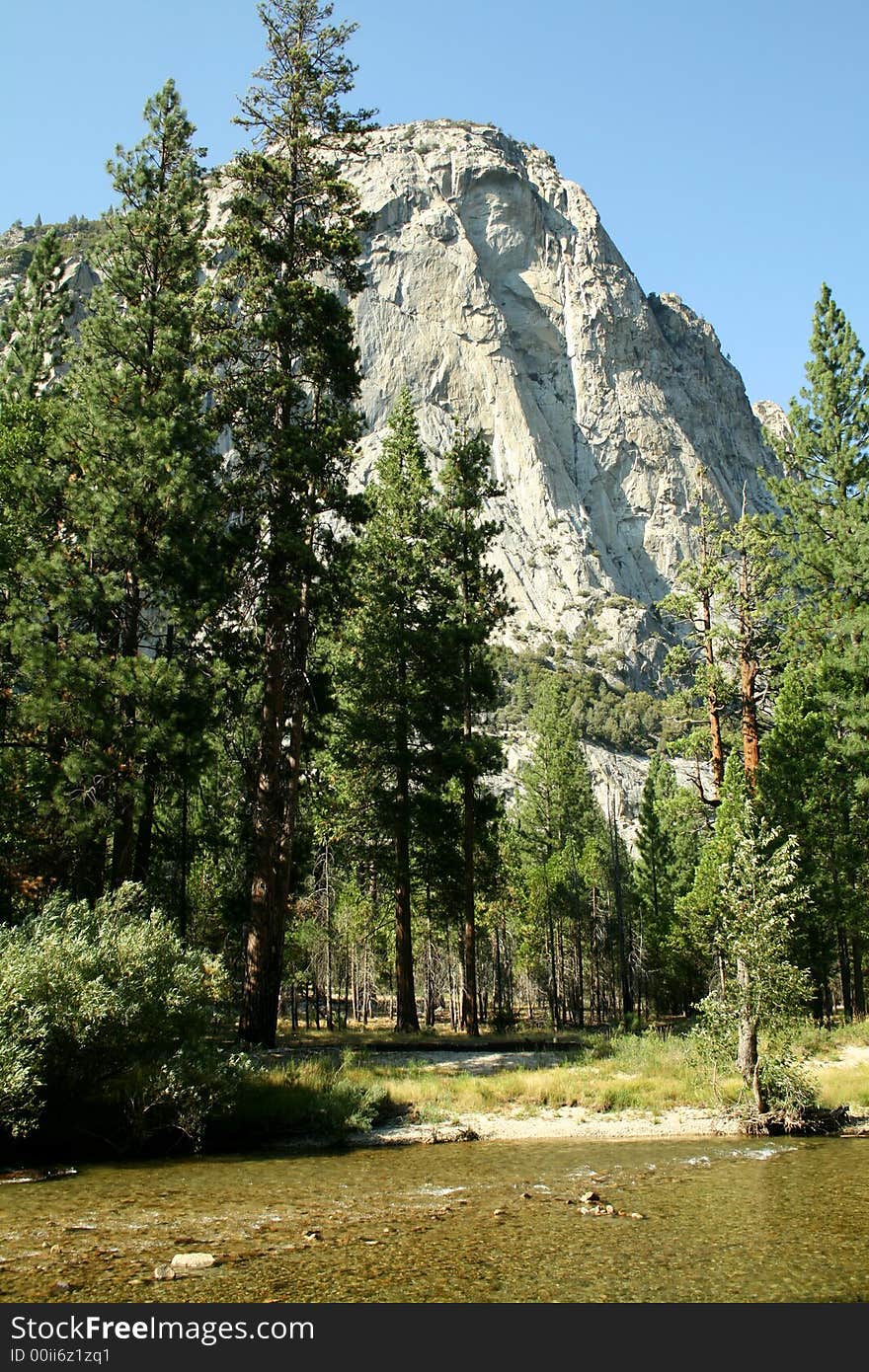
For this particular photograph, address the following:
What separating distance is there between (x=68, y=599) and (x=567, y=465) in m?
158

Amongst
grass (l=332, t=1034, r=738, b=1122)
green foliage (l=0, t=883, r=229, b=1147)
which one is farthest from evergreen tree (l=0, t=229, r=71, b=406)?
grass (l=332, t=1034, r=738, b=1122)

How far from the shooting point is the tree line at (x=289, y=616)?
16.3 metres

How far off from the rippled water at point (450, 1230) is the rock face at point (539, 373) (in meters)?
134

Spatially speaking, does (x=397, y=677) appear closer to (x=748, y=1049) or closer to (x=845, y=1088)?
(x=748, y=1049)

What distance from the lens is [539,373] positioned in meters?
171

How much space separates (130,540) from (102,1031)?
9.26 m

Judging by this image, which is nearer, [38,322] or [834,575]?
[38,322]

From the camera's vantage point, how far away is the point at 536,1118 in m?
14.3

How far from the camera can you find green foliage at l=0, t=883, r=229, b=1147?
10.3 metres

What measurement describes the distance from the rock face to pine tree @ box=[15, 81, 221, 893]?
12591 centimetres

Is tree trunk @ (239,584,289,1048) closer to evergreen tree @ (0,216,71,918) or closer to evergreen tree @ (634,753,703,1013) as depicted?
evergreen tree @ (0,216,71,918)

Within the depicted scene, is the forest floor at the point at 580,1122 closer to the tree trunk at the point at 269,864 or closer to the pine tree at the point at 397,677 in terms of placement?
the tree trunk at the point at 269,864

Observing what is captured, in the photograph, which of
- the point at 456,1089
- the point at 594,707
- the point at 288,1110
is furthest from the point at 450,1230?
the point at 594,707
